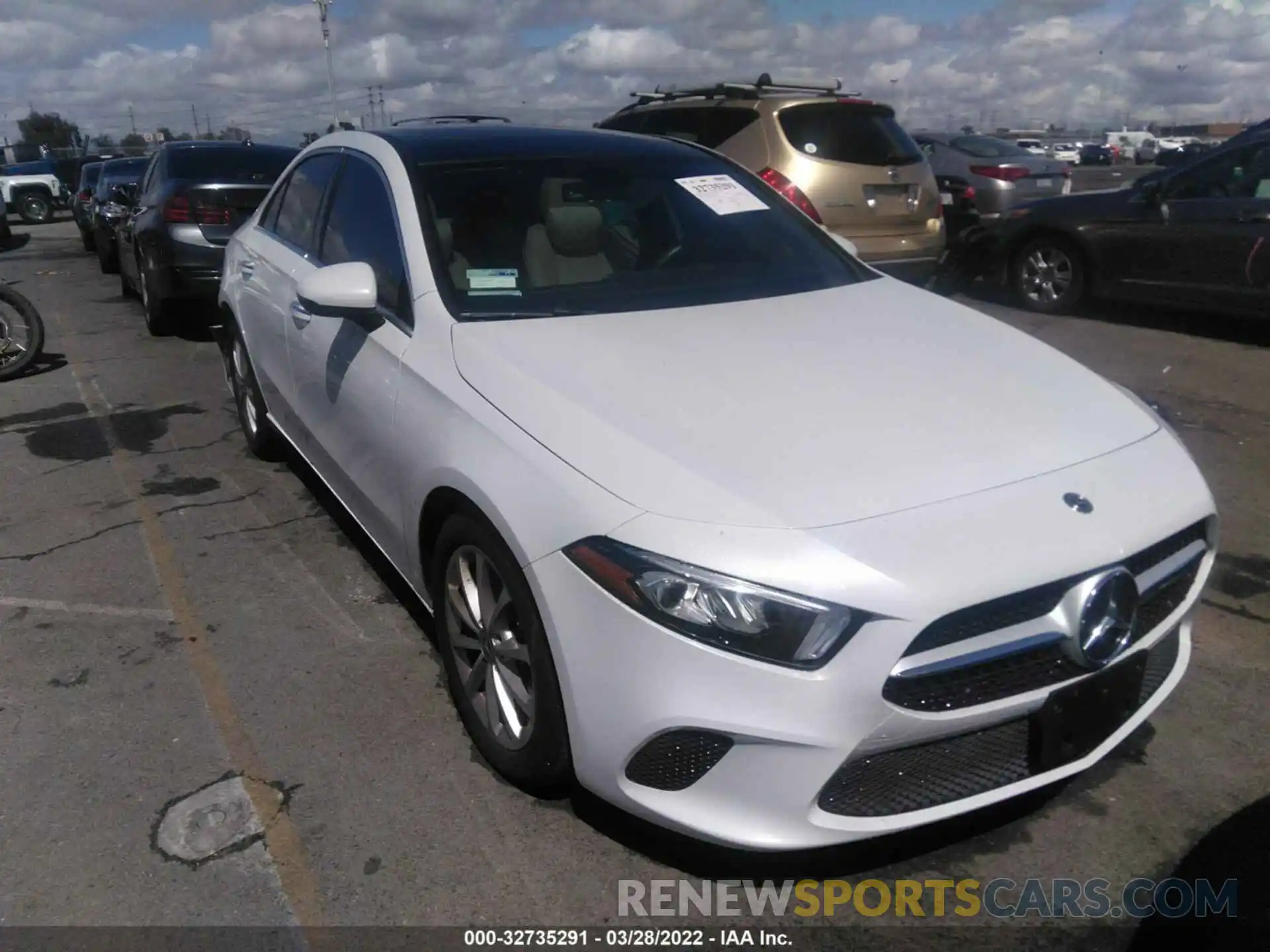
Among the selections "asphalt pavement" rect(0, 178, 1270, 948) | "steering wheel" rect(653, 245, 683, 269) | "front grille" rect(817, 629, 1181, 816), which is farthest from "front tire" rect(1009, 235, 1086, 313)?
"front grille" rect(817, 629, 1181, 816)

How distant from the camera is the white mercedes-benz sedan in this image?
6.91 feet

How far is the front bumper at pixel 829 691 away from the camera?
207 centimetres

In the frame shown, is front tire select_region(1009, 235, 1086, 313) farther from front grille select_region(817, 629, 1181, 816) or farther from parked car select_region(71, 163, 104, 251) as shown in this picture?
parked car select_region(71, 163, 104, 251)

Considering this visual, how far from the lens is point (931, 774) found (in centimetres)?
225

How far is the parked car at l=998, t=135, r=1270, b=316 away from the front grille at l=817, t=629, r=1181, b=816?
6634 mm

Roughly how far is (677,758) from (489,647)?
74 cm

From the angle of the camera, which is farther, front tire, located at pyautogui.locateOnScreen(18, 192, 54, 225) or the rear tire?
front tire, located at pyautogui.locateOnScreen(18, 192, 54, 225)

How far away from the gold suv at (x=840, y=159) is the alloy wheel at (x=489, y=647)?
5468 millimetres

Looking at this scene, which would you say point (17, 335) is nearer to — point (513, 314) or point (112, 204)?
point (112, 204)

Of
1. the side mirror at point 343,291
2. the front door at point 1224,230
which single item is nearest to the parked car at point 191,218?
the side mirror at point 343,291

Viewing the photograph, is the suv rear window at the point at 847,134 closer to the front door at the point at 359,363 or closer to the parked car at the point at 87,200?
the front door at the point at 359,363

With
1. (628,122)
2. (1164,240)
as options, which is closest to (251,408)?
(628,122)

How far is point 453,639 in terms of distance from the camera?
2980mm

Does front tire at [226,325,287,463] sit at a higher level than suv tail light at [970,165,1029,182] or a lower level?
lower
